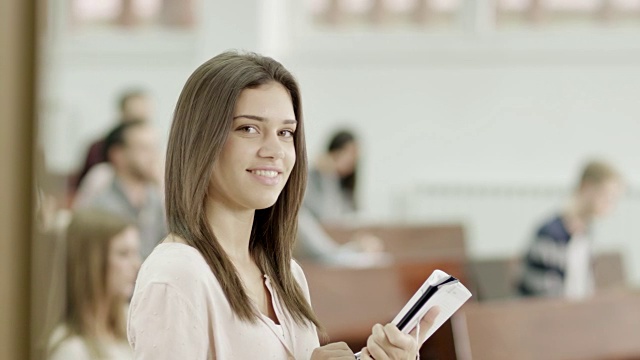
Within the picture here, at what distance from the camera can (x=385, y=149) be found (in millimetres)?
9070

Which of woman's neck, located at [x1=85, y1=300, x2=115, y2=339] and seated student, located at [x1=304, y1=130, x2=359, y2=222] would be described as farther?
seated student, located at [x1=304, y1=130, x2=359, y2=222]

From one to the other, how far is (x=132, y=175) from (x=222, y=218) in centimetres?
320

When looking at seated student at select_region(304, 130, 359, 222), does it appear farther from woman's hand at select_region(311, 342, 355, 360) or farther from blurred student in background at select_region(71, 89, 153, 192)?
woman's hand at select_region(311, 342, 355, 360)

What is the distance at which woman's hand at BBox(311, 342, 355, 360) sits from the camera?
3.37ft

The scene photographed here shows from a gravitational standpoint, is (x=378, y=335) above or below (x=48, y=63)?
below

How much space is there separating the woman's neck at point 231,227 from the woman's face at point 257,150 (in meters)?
0.02

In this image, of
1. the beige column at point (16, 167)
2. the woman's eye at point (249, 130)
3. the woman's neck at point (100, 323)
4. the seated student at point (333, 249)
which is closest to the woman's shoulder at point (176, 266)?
the woman's eye at point (249, 130)

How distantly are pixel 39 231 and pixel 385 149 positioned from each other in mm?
8476

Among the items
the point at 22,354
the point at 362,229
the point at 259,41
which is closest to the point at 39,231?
the point at 22,354

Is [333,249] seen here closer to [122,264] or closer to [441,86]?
[441,86]

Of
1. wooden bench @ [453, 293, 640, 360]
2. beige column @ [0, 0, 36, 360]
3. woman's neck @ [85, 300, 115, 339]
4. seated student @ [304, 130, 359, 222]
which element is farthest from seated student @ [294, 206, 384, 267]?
beige column @ [0, 0, 36, 360]

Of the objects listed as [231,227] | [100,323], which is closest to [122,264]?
[100,323]

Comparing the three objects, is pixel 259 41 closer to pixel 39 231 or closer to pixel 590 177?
pixel 590 177

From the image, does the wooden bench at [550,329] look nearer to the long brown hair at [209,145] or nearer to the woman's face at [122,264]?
the woman's face at [122,264]
